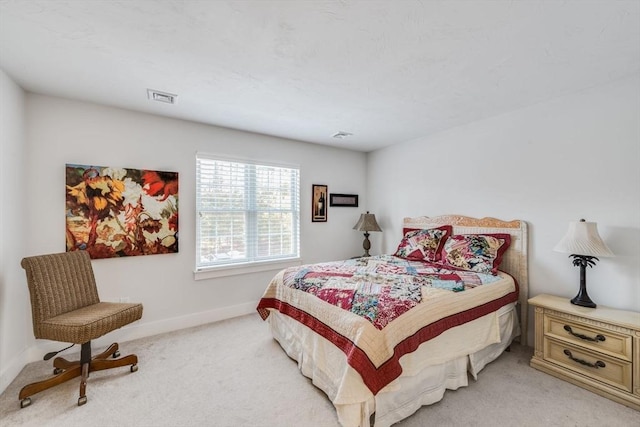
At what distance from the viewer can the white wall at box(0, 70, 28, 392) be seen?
6.61ft

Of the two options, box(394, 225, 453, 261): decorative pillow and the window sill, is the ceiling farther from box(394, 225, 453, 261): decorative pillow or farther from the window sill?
the window sill

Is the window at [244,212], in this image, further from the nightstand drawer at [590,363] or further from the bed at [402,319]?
the nightstand drawer at [590,363]

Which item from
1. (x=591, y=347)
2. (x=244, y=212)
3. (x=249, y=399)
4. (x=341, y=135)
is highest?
(x=341, y=135)

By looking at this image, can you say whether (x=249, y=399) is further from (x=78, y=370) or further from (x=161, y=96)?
(x=161, y=96)

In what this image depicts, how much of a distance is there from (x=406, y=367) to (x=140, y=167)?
124 inches

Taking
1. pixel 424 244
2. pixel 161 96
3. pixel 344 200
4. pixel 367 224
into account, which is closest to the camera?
pixel 161 96

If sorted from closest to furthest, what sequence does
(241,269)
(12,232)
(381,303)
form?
(381,303) → (12,232) → (241,269)

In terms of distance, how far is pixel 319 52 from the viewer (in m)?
1.82

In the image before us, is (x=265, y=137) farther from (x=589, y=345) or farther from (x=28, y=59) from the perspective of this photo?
(x=589, y=345)

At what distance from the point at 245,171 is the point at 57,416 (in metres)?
2.74

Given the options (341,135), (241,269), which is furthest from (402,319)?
(341,135)

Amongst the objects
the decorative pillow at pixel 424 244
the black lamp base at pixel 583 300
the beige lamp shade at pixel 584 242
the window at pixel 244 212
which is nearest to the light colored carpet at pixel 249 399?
the black lamp base at pixel 583 300

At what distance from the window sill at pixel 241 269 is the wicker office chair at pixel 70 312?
947 millimetres

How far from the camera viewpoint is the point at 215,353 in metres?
2.52
